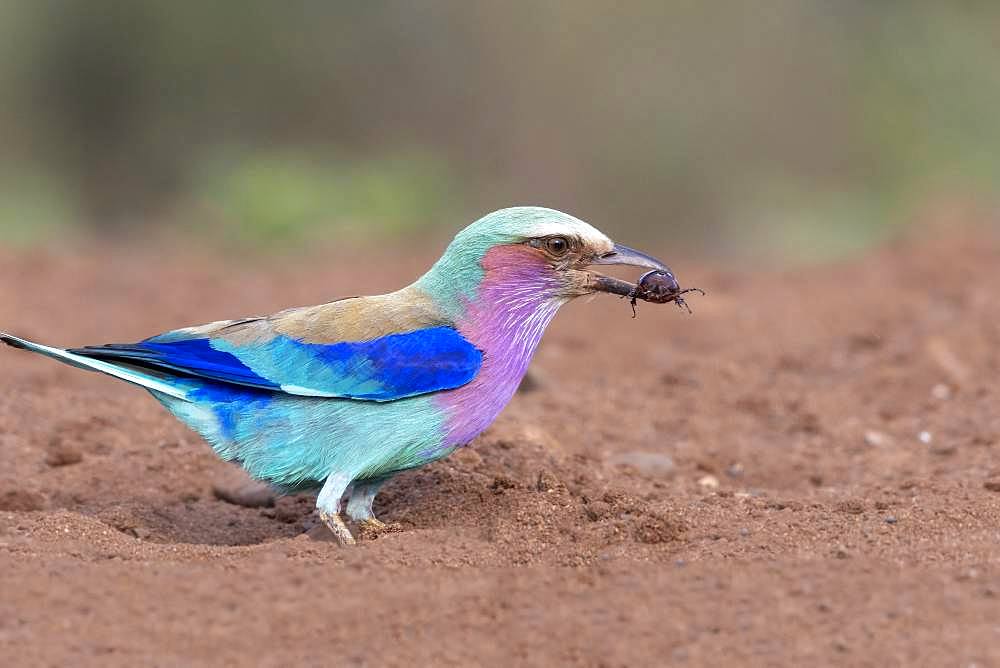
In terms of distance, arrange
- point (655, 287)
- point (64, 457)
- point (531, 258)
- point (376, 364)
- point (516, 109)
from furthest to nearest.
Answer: point (516, 109), point (64, 457), point (655, 287), point (531, 258), point (376, 364)

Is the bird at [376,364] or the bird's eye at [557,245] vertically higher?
the bird's eye at [557,245]

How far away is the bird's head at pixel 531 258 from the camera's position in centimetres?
562

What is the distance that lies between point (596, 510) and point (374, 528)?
0.89 m

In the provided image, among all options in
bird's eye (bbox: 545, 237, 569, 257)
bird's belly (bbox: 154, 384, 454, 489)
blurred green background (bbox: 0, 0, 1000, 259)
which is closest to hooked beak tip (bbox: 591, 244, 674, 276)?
bird's eye (bbox: 545, 237, 569, 257)

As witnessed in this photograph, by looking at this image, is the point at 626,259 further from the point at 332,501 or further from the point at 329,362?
the point at 332,501

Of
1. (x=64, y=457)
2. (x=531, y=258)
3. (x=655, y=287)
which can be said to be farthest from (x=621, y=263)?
(x=64, y=457)

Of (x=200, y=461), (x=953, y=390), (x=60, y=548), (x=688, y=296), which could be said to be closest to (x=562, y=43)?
(x=688, y=296)

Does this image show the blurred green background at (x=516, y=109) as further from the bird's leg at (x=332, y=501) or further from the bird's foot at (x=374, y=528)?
the bird's leg at (x=332, y=501)

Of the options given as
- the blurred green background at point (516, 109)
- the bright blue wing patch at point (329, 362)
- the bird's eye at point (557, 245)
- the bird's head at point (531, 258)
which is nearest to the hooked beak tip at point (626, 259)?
the bird's head at point (531, 258)

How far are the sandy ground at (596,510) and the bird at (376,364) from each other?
0.40m

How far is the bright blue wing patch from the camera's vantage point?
5.45m

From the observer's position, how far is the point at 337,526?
539cm

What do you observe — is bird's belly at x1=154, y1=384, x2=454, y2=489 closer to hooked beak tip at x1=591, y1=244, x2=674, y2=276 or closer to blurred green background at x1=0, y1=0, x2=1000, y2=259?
hooked beak tip at x1=591, y1=244, x2=674, y2=276

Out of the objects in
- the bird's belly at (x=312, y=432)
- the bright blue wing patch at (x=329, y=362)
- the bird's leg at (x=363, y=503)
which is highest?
the bright blue wing patch at (x=329, y=362)
